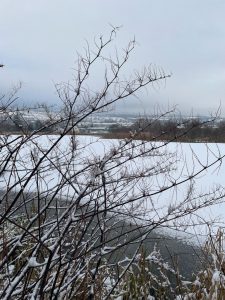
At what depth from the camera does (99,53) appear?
8.69 feet

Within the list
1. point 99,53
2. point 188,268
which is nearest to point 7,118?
point 99,53

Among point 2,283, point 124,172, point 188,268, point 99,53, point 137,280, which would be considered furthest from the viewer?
point 188,268

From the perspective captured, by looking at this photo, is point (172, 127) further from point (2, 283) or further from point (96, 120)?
point (2, 283)

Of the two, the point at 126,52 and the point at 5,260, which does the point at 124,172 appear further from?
the point at 5,260

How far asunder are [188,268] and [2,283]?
4.56m

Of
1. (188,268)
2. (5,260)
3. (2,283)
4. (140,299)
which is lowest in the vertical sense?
(188,268)

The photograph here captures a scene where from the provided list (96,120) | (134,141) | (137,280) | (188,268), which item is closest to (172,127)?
(134,141)

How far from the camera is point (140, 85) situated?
271 cm

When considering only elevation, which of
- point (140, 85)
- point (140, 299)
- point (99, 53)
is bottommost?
point (140, 299)

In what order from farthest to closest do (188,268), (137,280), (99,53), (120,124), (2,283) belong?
(188,268) < (137,280) < (120,124) < (99,53) < (2,283)

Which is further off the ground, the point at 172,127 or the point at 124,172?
the point at 172,127

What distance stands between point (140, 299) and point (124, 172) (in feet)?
4.87

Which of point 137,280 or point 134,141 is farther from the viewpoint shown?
point 137,280

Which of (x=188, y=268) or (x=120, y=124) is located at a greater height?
(x=120, y=124)
